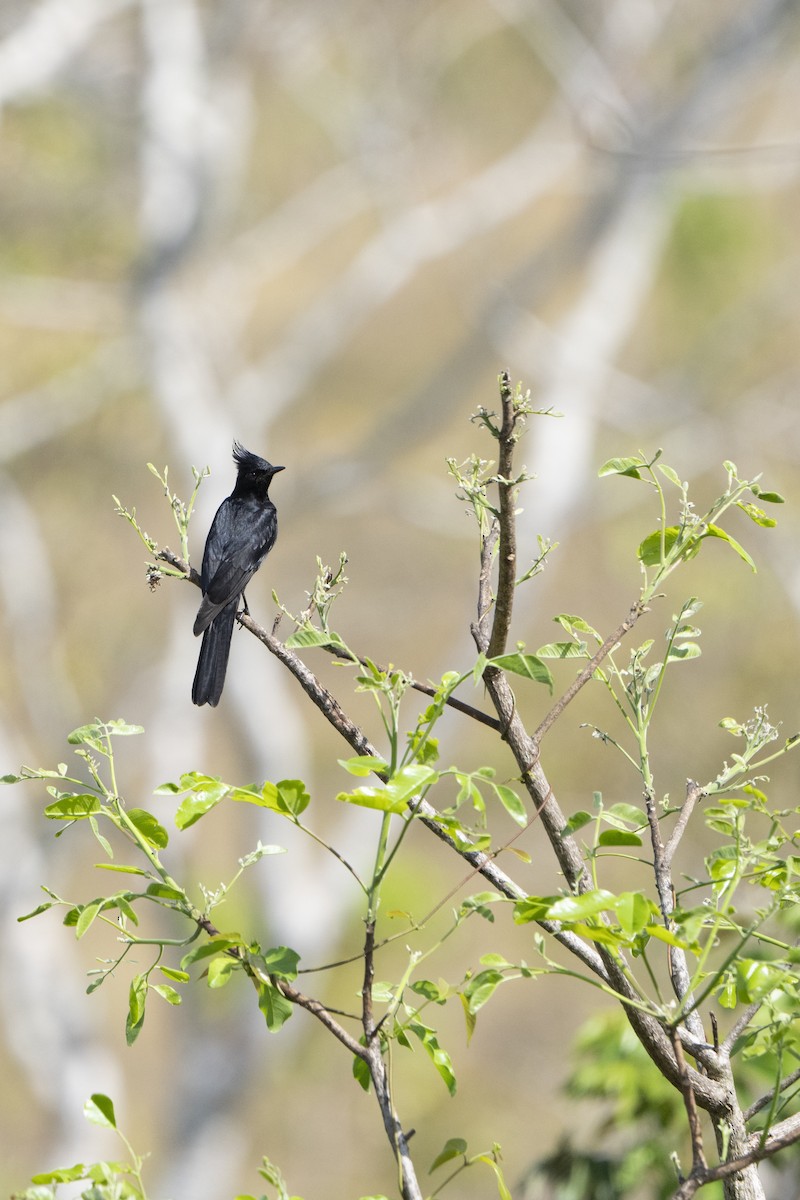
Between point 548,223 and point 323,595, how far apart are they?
711 inches

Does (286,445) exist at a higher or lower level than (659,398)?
higher

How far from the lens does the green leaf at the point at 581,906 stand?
2.99ft

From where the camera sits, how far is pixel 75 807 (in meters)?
1.12

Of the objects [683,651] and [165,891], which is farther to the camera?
[683,651]

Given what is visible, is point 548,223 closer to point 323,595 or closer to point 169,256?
point 169,256

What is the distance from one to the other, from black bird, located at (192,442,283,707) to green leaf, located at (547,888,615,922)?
1714 mm

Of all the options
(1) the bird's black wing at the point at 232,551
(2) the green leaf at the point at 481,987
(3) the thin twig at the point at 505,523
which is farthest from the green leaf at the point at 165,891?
(1) the bird's black wing at the point at 232,551

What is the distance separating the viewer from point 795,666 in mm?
10422

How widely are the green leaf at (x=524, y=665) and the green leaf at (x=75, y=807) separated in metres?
0.38

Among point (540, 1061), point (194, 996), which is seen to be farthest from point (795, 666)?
point (194, 996)

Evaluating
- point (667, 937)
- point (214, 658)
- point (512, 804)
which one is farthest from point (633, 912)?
point (214, 658)

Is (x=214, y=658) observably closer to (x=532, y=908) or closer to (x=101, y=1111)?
(x=101, y=1111)

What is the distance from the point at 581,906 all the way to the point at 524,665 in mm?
238

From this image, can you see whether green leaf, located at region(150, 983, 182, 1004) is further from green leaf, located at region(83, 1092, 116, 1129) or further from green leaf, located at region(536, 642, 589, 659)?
green leaf, located at region(536, 642, 589, 659)
